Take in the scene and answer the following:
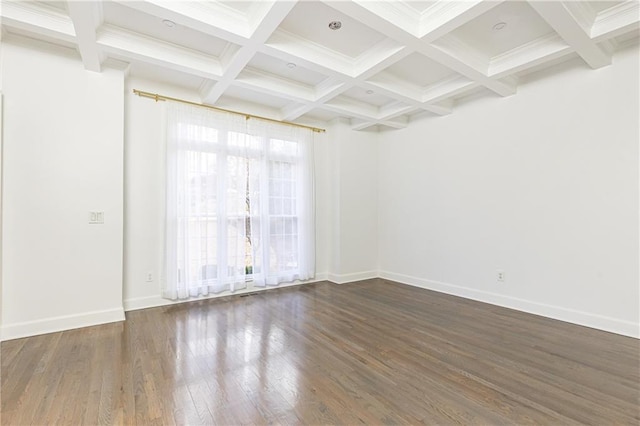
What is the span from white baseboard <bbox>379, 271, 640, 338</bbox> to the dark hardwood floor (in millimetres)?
150

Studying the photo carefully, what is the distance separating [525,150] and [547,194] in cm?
60

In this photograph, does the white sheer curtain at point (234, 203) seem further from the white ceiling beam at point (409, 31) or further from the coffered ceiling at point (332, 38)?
the white ceiling beam at point (409, 31)

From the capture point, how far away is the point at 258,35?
2.63m

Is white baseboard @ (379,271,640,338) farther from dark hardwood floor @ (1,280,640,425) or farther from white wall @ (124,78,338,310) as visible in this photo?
white wall @ (124,78,338,310)

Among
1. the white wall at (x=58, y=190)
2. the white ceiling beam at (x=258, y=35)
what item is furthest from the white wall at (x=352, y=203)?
the white wall at (x=58, y=190)

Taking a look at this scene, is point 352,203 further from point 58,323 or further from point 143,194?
point 58,323

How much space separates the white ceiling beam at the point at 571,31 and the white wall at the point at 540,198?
246mm

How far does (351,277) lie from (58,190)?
13.9ft

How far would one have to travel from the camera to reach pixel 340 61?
3.33 m

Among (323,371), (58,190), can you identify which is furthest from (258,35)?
(323,371)

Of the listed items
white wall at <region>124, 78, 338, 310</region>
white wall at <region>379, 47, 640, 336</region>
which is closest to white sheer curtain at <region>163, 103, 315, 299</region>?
white wall at <region>124, 78, 338, 310</region>

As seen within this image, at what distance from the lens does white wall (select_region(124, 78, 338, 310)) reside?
3.70m

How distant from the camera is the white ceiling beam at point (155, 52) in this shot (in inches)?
110

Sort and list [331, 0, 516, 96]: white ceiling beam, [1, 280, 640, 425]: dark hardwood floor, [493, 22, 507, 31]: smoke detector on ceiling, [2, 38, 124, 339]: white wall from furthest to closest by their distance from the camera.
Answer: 1. [2, 38, 124, 339]: white wall
2. [493, 22, 507, 31]: smoke detector on ceiling
3. [331, 0, 516, 96]: white ceiling beam
4. [1, 280, 640, 425]: dark hardwood floor
